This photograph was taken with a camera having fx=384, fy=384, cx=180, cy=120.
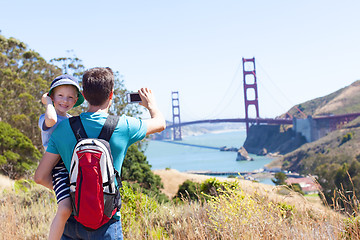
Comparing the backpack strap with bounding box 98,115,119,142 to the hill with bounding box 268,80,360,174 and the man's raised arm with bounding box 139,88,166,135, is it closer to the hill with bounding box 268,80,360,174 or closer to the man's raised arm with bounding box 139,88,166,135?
the man's raised arm with bounding box 139,88,166,135

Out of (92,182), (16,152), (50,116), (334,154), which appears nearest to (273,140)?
(334,154)

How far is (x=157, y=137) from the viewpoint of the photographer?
87.6 m

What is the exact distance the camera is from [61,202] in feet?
4.21

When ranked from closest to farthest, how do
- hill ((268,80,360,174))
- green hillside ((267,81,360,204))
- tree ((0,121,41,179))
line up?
1. tree ((0,121,41,179))
2. green hillside ((267,81,360,204))
3. hill ((268,80,360,174))

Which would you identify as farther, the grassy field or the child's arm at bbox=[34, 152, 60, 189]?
the grassy field

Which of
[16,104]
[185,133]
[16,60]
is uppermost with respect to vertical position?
[16,60]

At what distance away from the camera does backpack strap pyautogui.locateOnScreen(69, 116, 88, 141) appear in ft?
4.14

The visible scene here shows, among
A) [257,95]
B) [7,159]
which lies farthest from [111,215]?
[257,95]

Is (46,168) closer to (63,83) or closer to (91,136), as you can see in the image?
(91,136)

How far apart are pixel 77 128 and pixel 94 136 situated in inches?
2.5

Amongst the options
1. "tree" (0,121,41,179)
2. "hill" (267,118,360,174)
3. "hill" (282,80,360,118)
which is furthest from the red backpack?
"hill" (282,80,360,118)

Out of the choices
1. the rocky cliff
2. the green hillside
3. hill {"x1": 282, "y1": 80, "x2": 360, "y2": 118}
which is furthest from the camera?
hill {"x1": 282, "y1": 80, "x2": 360, "y2": 118}

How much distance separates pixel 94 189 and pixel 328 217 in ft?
4.60

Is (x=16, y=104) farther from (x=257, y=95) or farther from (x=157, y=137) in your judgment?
(x=157, y=137)
